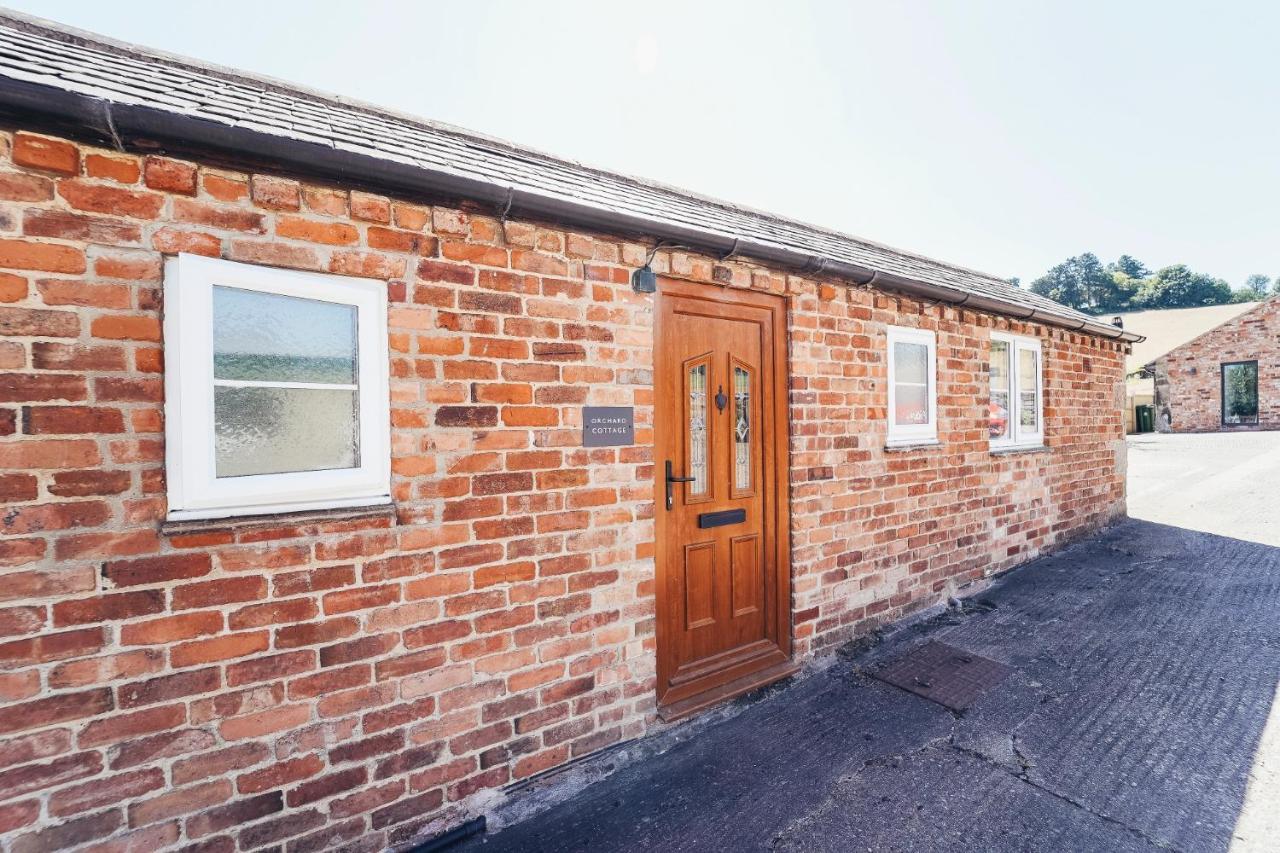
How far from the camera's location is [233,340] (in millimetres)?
2281

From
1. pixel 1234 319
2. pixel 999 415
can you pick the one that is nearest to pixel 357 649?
pixel 999 415

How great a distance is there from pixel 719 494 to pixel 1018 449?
4634 millimetres

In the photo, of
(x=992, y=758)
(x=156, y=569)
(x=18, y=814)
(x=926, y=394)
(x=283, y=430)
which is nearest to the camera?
(x=18, y=814)

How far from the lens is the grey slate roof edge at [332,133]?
2.02 meters

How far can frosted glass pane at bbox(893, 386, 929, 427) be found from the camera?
16.7 feet

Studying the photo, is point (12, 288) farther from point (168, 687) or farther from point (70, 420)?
point (168, 687)

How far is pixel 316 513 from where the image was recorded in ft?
7.87

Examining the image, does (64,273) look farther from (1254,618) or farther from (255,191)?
(1254,618)

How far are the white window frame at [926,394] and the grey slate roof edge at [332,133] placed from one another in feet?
1.42

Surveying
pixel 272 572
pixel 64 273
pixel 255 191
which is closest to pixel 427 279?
pixel 255 191

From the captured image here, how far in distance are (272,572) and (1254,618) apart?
736cm

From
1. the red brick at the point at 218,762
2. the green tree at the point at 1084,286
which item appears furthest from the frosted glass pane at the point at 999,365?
the green tree at the point at 1084,286

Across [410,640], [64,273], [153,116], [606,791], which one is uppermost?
[153,116]

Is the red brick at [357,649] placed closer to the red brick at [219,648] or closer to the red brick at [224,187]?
the red brick at [219,648]
